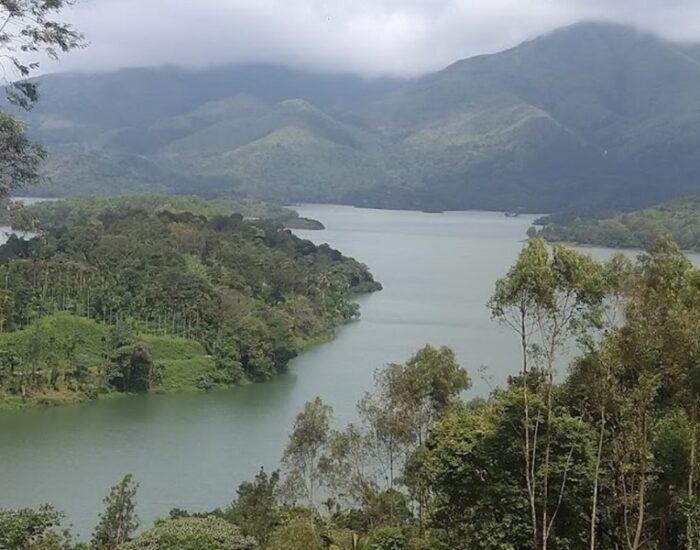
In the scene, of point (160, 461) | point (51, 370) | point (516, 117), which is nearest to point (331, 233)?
point (51, 370)

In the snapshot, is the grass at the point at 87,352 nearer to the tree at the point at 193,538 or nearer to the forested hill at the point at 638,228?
the tree at the point at 193,538

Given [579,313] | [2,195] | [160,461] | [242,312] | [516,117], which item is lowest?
[160,461]

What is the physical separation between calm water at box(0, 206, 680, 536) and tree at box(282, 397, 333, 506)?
6.29 meters

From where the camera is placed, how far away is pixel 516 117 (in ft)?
597

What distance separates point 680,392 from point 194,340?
92.8ft

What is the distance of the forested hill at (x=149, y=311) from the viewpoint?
1178 inches

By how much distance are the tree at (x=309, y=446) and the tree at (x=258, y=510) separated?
1160mm

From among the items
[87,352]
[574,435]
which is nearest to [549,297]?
[574,435]

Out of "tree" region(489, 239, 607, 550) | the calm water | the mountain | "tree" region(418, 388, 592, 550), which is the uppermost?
the mountain

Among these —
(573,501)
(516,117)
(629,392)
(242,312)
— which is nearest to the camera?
(629,392)

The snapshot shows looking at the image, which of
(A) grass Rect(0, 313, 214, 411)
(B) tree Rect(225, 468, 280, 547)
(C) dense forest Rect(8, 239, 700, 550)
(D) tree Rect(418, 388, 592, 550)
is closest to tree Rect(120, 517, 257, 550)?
(C) dense forest Rect(8, 239, 700, 550)

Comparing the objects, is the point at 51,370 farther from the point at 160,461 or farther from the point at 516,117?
the point at 516,117

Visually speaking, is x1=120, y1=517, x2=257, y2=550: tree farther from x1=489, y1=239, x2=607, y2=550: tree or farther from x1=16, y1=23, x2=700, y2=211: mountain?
x1=16, y1=23, x2=700, y2=211: mountain

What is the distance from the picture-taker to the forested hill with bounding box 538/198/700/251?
7288 centimetres
